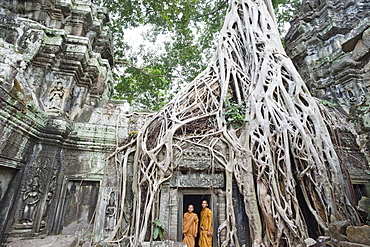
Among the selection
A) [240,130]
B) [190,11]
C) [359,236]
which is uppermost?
[190,11]

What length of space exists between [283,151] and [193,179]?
1569 millimetres

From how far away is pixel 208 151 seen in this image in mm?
3721

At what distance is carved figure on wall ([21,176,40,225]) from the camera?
9.95 ft

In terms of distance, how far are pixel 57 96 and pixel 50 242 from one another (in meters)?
2.39

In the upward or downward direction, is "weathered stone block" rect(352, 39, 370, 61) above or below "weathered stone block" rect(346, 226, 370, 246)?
above

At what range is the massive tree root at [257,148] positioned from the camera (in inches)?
125

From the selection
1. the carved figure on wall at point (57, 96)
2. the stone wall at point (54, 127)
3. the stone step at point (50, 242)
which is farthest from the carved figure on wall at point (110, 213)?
the carved figure on wall at point (57, 96)

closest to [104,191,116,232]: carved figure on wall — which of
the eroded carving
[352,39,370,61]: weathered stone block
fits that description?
the eroded carving

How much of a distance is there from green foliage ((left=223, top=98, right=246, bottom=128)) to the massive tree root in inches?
0.8

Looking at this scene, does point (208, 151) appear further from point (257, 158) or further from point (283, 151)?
point (283, 151)

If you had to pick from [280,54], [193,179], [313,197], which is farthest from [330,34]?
[193,179]

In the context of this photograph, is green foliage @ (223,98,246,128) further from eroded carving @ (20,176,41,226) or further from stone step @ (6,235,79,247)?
eroded carving @ (20,176,41,226)

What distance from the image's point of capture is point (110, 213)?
3430 millimetres

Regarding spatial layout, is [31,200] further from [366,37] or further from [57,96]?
[366,37]
